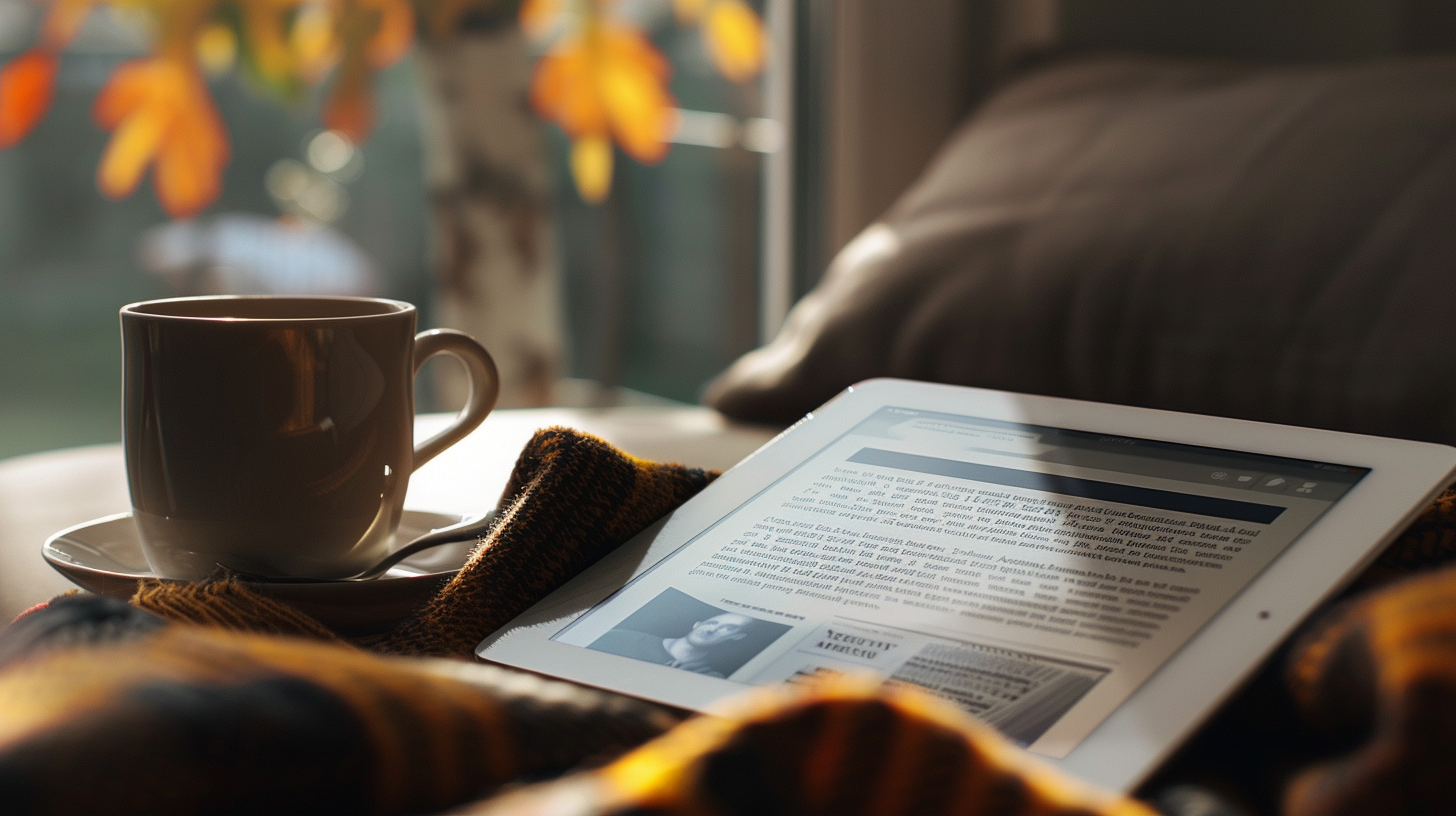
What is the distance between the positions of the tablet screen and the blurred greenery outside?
55.4 inches

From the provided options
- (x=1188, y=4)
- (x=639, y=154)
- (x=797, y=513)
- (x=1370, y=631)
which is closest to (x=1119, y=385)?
(x=797, y=513)

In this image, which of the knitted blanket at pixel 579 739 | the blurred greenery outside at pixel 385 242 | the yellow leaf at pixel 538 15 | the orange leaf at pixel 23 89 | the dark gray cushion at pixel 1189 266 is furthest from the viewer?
the blurred greenery outside at pixel 385 242

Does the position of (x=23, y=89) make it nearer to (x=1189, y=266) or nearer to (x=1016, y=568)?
(x=1189, y=266)

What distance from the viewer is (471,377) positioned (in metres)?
0.53

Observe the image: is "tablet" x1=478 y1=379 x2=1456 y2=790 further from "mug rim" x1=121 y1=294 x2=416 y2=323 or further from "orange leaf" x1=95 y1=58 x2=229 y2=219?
"orange leaf" x1=95 y1=58 x2=229 y2=219

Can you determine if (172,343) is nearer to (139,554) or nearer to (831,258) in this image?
(139,554)

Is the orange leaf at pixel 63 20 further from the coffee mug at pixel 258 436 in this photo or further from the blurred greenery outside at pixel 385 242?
the coffee mug at pixel 258 436

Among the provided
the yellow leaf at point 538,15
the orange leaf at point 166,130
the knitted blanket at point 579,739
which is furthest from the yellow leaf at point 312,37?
the knitted blanket at point 579,739

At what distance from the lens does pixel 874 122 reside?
4.38ft

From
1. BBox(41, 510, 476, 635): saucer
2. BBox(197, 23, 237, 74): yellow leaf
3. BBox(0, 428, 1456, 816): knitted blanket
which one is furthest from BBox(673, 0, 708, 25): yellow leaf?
BBox(0, 428, 1456, 816): knitted blanket

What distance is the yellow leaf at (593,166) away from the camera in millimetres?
1711

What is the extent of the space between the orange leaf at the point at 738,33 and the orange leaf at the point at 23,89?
3.37 feet

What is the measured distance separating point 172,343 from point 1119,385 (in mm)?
526

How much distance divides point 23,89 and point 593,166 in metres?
0.87
